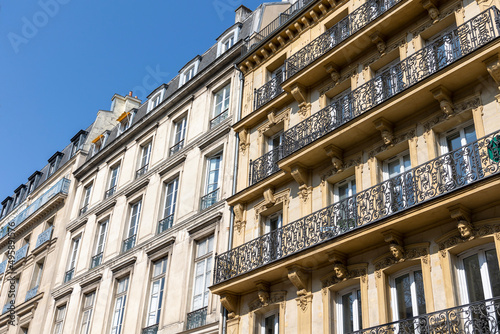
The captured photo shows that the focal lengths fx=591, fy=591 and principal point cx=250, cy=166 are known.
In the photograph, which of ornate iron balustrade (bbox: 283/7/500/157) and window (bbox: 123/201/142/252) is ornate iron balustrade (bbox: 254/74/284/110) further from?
window (bbox: 123/201/142/252)

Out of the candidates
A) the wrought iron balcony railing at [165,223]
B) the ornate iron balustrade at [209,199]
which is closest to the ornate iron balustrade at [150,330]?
the wrought iron balcony railing at [165,223]

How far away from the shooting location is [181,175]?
62.6ft

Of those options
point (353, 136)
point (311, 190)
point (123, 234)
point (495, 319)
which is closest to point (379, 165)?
point (353, 136)

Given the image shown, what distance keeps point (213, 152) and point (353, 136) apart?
628 cm

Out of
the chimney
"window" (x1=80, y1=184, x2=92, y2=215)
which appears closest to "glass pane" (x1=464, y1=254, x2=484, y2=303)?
the chimney

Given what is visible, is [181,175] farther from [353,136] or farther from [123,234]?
[353,136]

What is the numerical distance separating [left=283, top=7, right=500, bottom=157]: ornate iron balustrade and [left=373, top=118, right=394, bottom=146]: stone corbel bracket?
0.49 metres

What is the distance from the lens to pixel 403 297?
10891 mm

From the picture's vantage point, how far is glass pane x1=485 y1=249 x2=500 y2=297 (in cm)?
950

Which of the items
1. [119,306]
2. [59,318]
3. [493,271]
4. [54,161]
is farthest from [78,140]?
[493,271]

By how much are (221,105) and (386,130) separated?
8.00 meters

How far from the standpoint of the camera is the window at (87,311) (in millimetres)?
20062

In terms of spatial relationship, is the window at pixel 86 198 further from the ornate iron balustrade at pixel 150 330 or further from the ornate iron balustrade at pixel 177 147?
the ornate iron balustrade at pixel 150 330

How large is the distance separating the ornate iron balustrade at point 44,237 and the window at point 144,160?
679cm
